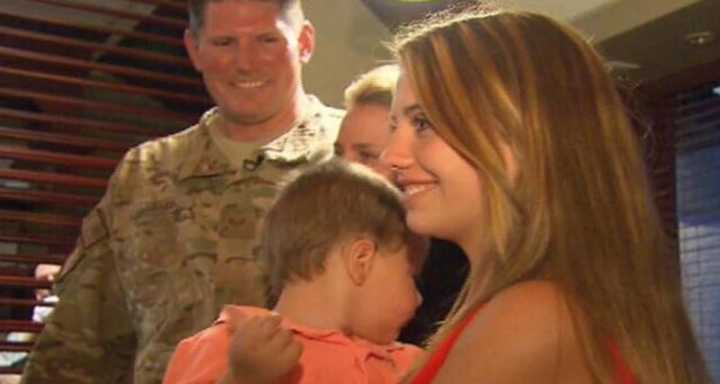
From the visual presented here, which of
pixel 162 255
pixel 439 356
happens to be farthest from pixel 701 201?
pixel 439 356

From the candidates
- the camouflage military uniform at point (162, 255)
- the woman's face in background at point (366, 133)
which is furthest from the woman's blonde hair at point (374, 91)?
the camouflage military uniform at point (162, 255)

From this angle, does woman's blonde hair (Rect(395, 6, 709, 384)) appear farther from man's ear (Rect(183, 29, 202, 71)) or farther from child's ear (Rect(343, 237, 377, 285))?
man's ear (Rect(183, 29, 202, 71))

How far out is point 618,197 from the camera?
44.3 inches

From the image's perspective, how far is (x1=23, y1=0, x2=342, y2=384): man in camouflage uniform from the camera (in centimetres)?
212

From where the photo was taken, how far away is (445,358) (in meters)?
1.08

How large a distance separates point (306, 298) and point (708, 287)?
2.40 meters

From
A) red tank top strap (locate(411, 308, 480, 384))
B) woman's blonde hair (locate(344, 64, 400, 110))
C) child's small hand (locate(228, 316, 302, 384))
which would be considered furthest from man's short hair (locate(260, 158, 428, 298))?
red tank top strap (locate(411, 308, 480, 384))

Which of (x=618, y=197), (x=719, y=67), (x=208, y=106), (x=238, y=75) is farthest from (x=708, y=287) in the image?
(x=618, y=197)

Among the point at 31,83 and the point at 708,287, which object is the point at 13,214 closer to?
the point at 31,83

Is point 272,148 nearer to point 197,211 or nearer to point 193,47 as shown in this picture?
point 197,211

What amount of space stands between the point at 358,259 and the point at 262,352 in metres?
0.24

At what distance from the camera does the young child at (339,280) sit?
147 centimetres

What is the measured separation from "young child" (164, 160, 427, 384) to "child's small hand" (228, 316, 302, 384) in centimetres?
12

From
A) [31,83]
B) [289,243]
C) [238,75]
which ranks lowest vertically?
[289,243]
